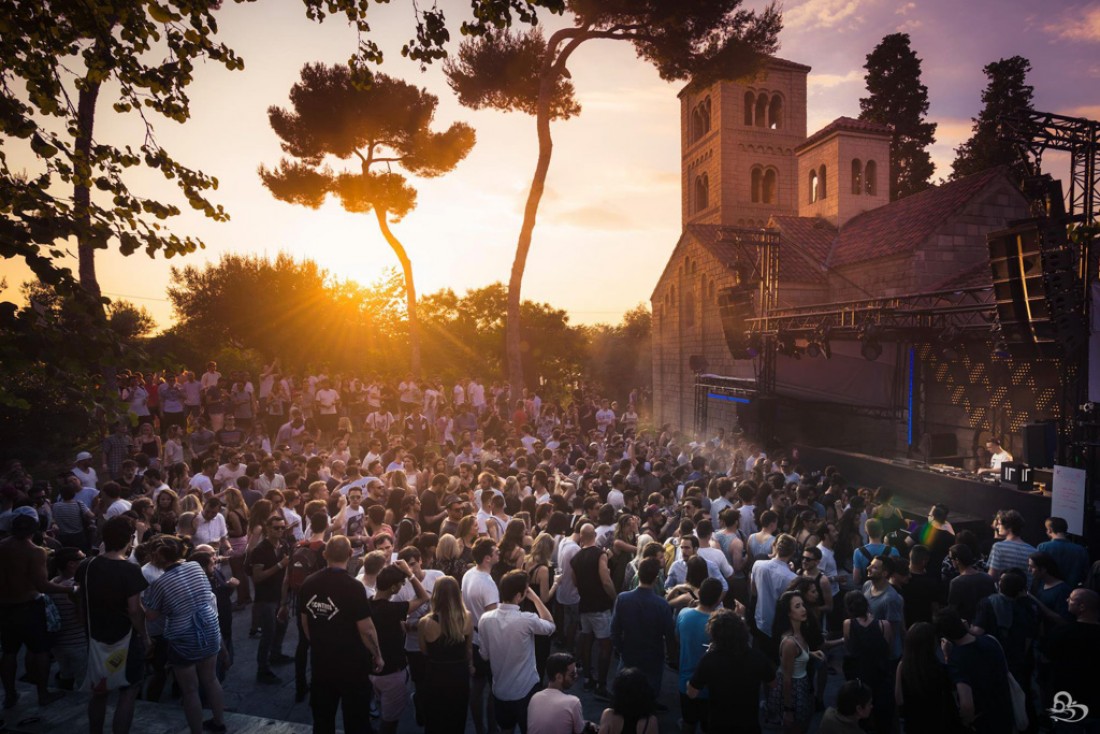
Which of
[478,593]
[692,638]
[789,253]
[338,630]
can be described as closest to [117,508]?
[338,630]

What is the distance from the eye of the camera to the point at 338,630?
461cm

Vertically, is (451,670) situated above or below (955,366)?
below

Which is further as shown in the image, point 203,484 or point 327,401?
point 327,401

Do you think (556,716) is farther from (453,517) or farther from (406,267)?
(406,267)

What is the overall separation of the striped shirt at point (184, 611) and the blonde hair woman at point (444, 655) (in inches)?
78.2

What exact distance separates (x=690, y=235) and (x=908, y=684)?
25364 mm

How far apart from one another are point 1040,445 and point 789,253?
16114 millimetres

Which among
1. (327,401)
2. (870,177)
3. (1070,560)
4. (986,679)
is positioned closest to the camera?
(986,679)

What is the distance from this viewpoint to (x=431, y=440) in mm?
18047

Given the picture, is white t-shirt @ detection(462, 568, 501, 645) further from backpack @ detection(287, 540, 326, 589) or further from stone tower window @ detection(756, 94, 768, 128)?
stone tower window @ detection(756, 94, 768, 128)

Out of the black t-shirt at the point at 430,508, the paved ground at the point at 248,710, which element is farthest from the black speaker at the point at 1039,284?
the black t-shirt at the point at 430,508

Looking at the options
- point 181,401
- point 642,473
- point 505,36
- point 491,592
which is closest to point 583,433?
point 642,473

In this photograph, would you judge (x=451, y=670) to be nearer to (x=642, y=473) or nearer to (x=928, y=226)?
(x=642, y=473)

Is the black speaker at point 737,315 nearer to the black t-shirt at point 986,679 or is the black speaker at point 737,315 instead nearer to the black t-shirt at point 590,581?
the black t-shirt at point 590,581
